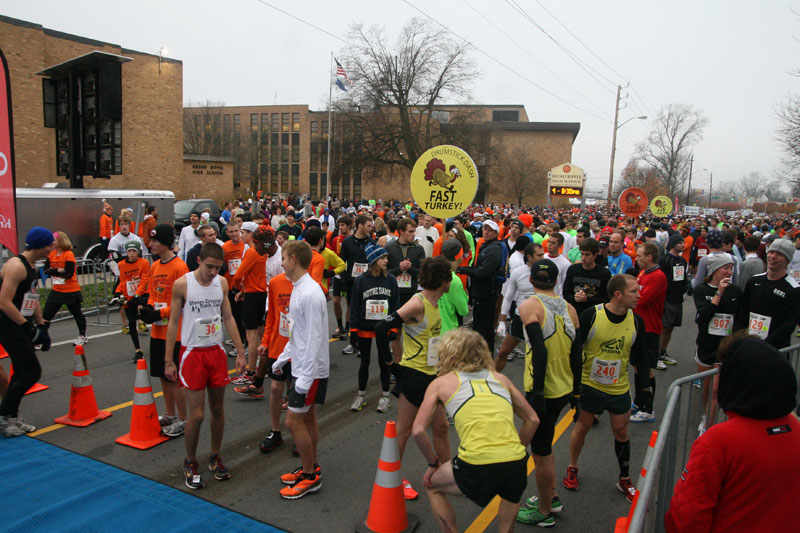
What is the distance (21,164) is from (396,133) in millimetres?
25984

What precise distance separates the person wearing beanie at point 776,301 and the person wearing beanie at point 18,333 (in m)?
7.59

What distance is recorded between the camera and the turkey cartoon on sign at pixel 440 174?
25.4ft

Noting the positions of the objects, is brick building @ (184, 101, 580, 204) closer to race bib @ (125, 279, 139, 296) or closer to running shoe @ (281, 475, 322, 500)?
race bib @ (125, 279, 139, 296)

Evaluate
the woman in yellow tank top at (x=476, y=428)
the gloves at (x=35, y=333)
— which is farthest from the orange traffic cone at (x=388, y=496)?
the gloves at (x=35, y=333)

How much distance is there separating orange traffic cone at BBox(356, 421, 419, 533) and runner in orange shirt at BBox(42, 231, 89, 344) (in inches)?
251

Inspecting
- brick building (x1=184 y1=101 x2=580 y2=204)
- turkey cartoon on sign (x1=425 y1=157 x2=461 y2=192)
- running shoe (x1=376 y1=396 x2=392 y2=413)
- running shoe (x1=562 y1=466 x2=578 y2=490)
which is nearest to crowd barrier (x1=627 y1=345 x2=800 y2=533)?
running shoe (x1=562 y1=466 x2=578 y2=490)

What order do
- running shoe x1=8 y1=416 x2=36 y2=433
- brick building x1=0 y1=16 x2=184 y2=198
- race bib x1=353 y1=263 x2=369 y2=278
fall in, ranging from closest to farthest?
running shoe x1=8 y1=416 x2=36 y2=433
race bib x1=353 y1=263 x2=369 y2=278
brick building x1=0 y1=16 x2=184 y2=198

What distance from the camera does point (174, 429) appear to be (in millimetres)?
5406

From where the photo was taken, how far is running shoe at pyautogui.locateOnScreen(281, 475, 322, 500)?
431cm

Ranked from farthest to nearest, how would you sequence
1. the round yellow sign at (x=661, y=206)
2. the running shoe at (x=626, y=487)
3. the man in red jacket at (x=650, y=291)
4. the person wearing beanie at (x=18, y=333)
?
the round yellow sign at (x=661, y=206)
the man in red jacket at (x=650, y=291)
the person wearing beanie at (x=18, y=333)
the running shoe at (x=626, y=487)

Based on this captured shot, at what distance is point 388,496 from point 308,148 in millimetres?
71812

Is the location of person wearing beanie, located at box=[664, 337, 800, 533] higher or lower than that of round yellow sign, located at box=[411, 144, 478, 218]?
lower

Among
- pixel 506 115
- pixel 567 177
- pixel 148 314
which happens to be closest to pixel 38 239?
pixel 148 314

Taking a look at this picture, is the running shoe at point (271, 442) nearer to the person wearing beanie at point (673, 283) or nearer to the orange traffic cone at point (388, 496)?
the orange traffic cone at point (388, 496)
